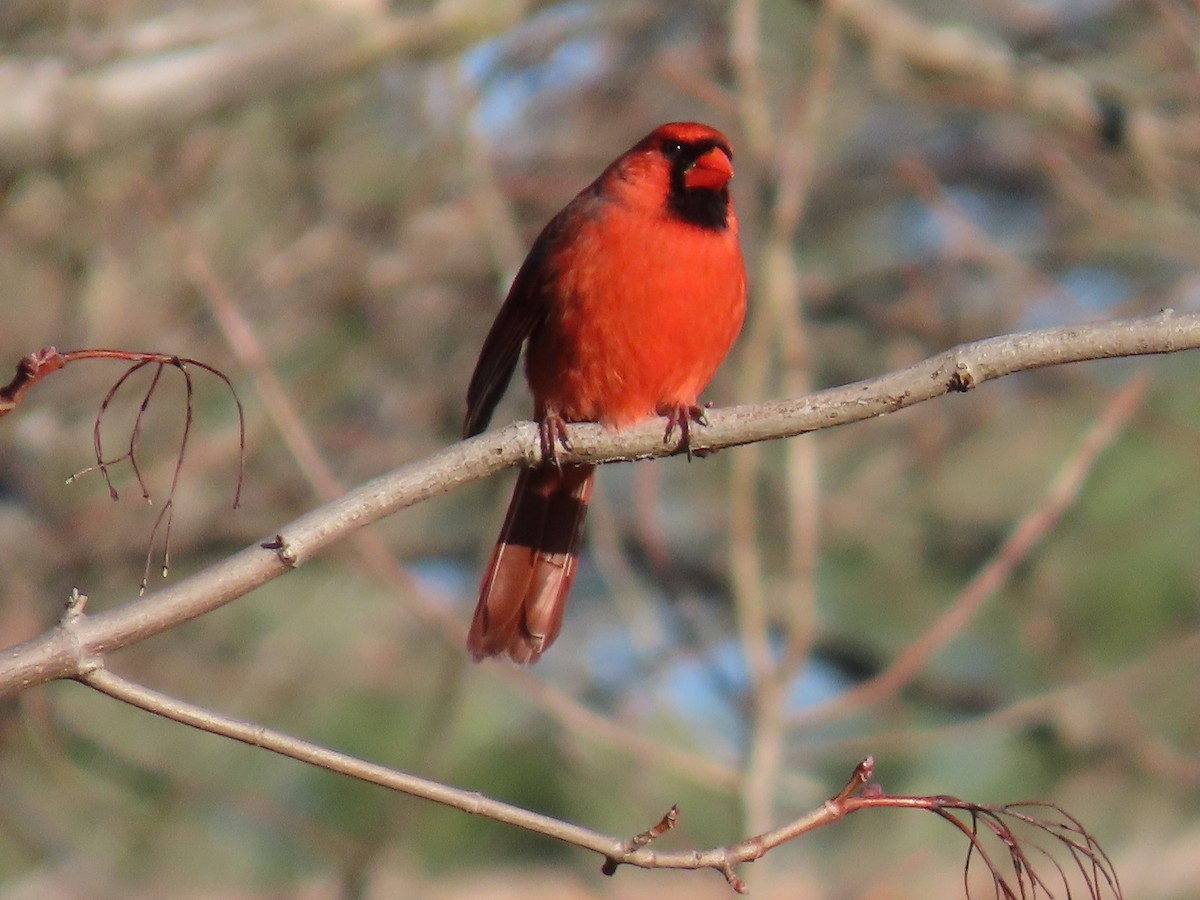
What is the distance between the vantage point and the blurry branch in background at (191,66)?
190 inches

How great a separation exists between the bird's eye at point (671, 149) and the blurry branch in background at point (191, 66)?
63.8 inches

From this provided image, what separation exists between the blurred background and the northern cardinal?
53cm

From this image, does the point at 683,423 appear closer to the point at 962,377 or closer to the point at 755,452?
the point at 962,377

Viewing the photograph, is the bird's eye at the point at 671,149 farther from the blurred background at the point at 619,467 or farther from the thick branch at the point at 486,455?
the thick branch at the point at 486,455

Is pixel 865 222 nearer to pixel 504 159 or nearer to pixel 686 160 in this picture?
pixel 504 159

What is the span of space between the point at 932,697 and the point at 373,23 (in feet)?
12.9

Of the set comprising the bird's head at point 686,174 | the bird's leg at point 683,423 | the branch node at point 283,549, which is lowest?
the branch node at point 283,549

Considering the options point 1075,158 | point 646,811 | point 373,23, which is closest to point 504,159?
point 373,23

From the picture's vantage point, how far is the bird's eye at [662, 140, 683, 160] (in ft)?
13.3

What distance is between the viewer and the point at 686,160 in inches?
159

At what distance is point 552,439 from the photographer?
9.68 feet

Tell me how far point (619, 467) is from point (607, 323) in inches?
188

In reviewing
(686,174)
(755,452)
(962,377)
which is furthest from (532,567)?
(962,377)

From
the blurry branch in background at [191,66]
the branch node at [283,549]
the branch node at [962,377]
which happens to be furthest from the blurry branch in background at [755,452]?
the branch node at [283,549]
